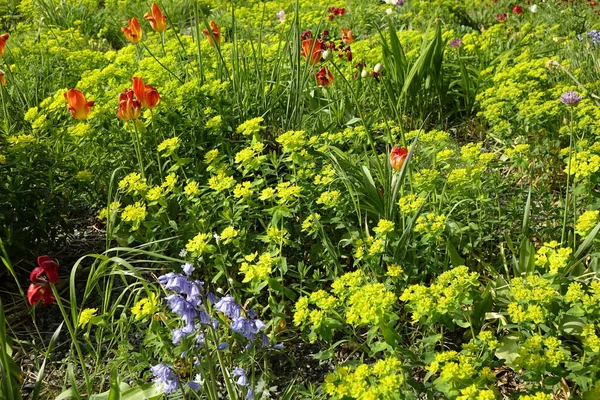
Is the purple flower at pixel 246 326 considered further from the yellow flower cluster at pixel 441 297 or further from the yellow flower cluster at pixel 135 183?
the yellow flower cluster at pixel 135 183

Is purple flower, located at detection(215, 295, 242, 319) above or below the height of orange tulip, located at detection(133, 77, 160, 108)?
below

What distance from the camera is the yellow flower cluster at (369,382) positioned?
1.73 m

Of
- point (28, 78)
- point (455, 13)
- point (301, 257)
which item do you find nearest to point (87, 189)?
point (301, 257)

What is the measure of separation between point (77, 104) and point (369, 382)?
1.78 meters

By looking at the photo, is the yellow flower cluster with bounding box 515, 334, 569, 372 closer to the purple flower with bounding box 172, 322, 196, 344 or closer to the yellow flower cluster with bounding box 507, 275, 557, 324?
the yellow flower cluster with bounding box 507, 275, 557, 324

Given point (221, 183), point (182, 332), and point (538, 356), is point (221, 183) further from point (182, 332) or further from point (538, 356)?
point (538, 356)

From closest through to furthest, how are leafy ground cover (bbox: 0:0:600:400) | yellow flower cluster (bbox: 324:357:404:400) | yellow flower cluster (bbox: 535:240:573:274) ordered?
yellow flower cluster (bbox: 324:357:404:400)
leafy ground cover (bbox: 0:0:600:400)
yellow flower cluster (bbox: 535:240:573:274)

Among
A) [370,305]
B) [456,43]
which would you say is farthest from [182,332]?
[456,43]

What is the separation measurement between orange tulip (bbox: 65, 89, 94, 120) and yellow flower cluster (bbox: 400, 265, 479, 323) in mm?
1668

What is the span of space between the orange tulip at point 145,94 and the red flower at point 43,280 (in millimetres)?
949

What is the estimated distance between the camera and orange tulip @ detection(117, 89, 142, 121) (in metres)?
2.71

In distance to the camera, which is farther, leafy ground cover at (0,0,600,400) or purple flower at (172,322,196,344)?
leafy ground cover at (0,0,600,400)

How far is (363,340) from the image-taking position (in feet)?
8.21

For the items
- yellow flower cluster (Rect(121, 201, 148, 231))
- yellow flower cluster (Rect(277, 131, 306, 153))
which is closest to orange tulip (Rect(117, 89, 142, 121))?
yellow flower cluster (Rect(121, 201, 148, 231))
